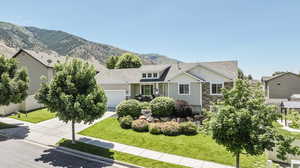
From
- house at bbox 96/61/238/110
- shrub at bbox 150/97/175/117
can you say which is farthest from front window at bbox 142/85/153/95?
shrub at bbox 150/97/175/117

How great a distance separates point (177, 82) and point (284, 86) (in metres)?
26.2

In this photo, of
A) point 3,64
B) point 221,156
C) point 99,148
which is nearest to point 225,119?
point 221,156

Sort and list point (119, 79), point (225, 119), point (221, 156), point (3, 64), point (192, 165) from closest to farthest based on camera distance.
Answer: point (225, 119) < point (192, 165) < point (221, 156) < point (3, 64) < point (119, 79)

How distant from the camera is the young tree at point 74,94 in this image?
13320mm

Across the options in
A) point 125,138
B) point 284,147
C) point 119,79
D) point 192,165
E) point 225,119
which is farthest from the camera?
point 119,79

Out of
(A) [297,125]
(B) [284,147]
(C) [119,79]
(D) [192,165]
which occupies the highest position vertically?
(C) [119,79]

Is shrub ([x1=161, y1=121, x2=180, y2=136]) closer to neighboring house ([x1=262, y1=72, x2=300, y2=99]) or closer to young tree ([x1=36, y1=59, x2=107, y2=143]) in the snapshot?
young tree ([x1=36, y1=59, x2=107, y2=143])

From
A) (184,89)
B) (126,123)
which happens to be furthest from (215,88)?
(126,123)

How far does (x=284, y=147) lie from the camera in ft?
22.1

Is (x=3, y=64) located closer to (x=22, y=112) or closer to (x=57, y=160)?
(x=22, y=112)

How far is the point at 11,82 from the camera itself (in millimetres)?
18516

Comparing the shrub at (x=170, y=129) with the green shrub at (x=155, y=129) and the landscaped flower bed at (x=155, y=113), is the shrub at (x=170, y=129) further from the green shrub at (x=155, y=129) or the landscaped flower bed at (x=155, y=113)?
the landscaped flower bed at (x=155, y=113)

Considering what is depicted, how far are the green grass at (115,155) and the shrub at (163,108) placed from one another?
30.1ft

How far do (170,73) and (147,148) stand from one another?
1657cm
